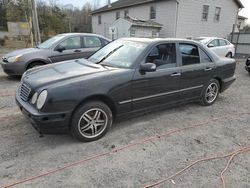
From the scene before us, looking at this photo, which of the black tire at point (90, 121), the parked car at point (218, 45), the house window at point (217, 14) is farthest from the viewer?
→ the house window at point (217, 14)

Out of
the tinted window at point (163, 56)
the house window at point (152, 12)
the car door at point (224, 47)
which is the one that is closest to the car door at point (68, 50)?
the tinted window at point (163, 56)

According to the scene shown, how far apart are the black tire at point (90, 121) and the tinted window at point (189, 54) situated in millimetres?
1988

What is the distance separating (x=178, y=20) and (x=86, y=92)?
1645cm

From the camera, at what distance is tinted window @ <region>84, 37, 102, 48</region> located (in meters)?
7.41

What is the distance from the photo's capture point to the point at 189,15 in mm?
18078

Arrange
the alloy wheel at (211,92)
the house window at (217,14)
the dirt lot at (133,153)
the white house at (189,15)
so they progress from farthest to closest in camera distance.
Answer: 1. the house window at (217,14)
2. the white house at (189,15)
3. the alloy wheel at (211,92)
4. the dirt lot at (133,153)

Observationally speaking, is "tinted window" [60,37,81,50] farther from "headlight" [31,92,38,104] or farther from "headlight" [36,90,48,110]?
"headlight" [36,90,48,110]

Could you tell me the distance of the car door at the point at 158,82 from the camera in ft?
11.9

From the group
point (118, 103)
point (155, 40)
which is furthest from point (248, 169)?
point (155, 40)

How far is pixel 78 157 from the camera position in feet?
9.55

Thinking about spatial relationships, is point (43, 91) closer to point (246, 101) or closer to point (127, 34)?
point (246, 101)

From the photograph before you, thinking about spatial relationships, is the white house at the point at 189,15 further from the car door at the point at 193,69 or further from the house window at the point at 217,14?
the car door at the point at 193,69

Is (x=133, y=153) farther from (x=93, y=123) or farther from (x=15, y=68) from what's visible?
Result: (x=15, y=68)

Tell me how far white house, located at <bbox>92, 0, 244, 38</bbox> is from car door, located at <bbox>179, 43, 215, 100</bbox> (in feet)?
45.6
